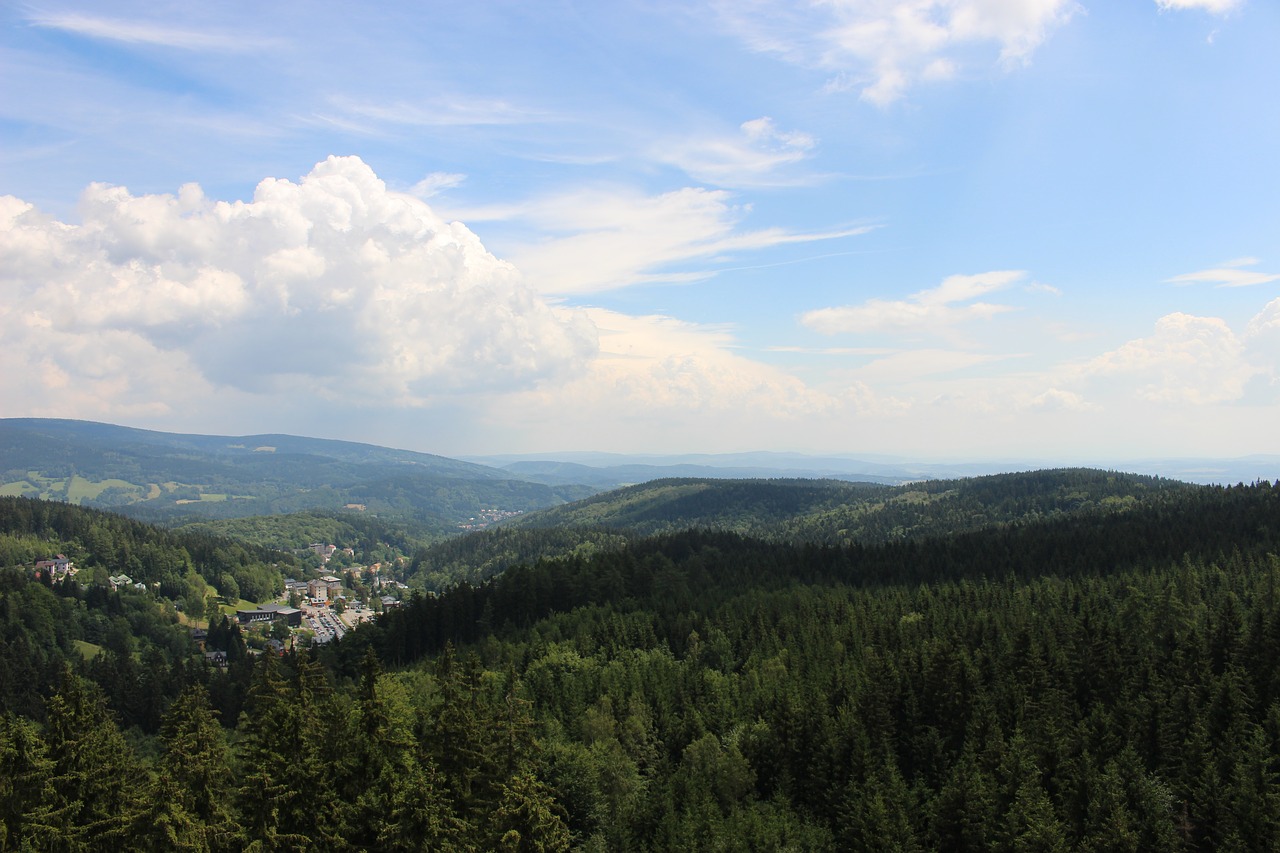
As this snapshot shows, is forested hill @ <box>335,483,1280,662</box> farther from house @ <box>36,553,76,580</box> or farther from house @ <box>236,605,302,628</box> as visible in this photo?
house @ <box>36,553,76,580</box>

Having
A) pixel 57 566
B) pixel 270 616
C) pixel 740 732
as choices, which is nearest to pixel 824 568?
pixel 740 732

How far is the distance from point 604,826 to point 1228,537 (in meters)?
114

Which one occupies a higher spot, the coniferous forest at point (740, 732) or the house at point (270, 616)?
the coniferous forest at point (740, 732)

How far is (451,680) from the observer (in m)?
48.2

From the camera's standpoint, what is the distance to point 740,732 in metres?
62.7

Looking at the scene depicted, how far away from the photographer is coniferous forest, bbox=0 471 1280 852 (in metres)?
40.4

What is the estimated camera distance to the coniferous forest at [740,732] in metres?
40.4

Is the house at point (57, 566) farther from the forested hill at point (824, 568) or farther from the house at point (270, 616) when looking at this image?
the forested hill at point (824, 568)

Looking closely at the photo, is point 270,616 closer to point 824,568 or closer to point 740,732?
point 824,568

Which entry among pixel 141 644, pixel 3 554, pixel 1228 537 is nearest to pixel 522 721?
pixel 1228 537

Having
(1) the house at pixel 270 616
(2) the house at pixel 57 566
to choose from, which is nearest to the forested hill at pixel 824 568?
(1) the house at pixel 270 616

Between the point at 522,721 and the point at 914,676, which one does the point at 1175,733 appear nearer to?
the point at 914,676

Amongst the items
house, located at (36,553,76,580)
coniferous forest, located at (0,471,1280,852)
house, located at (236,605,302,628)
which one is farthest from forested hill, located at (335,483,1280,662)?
house, located at (36,553,76,580)

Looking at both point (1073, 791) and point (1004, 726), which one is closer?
point (1073, 791)
